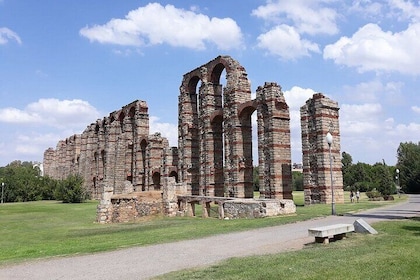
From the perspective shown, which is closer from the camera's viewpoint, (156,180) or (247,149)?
(247,149)

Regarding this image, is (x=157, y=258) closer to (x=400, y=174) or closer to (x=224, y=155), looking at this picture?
(x=224, y=155)

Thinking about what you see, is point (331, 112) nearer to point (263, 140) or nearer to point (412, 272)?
point (263, 140)

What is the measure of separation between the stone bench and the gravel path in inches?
17.7

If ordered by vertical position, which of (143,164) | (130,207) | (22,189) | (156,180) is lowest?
(130,207)

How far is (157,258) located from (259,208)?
8.78 metres

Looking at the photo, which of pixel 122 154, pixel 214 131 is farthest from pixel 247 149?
pixel 122 154

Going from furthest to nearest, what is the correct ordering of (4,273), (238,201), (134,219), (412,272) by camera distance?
(134,219) → (238,201) → (4,273) → (412,272)

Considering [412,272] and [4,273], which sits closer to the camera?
[412,272]

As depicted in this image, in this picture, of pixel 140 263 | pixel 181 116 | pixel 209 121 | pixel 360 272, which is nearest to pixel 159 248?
pixel 140 263

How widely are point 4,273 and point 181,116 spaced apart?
99.8 feet

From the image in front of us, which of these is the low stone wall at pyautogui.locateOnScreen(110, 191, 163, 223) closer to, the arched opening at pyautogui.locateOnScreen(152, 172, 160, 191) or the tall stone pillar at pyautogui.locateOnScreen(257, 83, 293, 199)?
the tall stone pillar at pyautogui.locateOnScreen(257, 83, 293, 199)

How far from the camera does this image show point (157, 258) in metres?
9.12

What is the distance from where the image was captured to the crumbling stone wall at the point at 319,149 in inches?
941

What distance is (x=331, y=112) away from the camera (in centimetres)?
2455
